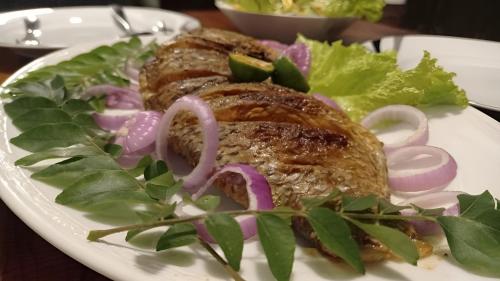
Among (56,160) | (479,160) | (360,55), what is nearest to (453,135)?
(479,160)

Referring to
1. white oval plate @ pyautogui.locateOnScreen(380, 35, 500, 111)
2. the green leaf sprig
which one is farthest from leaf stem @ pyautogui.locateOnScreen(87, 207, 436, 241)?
white oval plate @ pyautogui.locateOnScreen(380, 35, 500, 111)

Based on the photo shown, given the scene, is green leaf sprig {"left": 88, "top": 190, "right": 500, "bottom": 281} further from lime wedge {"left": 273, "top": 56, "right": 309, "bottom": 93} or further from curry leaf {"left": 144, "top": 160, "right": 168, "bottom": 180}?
lime wedge {"left": 273, "top": 56, "right": 309, "bottom": 93}

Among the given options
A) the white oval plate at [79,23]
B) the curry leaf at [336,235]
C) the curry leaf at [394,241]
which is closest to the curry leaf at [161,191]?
the curry leaf at [336,235]

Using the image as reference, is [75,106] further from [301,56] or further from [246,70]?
[301,56]

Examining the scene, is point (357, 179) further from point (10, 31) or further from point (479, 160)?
point (10, 31)

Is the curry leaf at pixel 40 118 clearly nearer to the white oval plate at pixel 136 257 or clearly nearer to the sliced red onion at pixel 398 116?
the white oval plate at pixel 136 257

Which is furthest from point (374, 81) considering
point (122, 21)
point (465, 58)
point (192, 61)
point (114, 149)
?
point (122, 21)
